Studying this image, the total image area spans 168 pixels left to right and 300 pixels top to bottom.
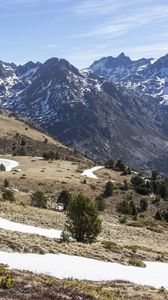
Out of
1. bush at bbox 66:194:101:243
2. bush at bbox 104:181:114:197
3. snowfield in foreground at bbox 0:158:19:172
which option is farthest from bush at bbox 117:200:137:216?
snowfield in foreground at bbox 0:158:19:172

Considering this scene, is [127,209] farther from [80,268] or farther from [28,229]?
[80,268]

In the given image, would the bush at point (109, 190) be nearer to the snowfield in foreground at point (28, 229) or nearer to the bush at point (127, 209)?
the bush at point (127, 209)

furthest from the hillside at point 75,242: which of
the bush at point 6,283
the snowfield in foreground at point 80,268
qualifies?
the snowfield in foreground at point 80,268

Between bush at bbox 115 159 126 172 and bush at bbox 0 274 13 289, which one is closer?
bush at bbox 0 274 13 289

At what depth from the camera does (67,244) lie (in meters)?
32.6

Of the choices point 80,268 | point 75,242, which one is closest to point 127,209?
point 75,242

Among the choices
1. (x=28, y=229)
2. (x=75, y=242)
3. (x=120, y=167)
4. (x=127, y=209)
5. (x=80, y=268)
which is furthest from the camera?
(x=120, y=167)

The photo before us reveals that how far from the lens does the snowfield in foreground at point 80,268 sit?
2540cm

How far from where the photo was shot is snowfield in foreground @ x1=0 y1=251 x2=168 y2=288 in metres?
25.4

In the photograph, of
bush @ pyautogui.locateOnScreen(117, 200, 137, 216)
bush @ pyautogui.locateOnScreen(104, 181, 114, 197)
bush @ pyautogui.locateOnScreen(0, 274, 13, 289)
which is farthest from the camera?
bush @ pyautogui.locateOnScreen(104, 181, 114, 197)

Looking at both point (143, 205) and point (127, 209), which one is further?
point (143, 205)

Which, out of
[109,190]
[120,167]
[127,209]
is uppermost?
[109,190]

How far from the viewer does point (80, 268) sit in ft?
88.7

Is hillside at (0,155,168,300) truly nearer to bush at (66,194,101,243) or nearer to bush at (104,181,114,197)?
bush at (104,181,114,197)
